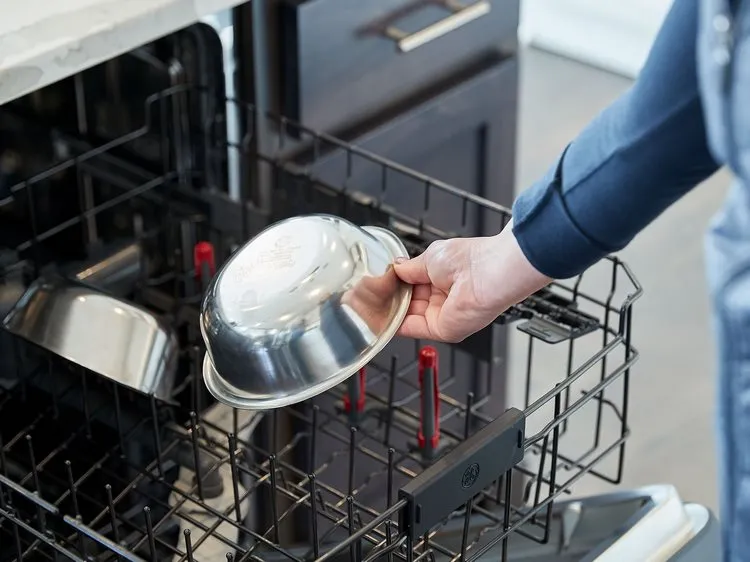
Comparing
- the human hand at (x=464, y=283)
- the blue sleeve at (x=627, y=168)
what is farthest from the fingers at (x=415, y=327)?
the blue sleeve at (x=627, y=168)

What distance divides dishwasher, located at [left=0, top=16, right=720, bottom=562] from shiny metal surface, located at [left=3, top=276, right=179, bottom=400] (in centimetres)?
2

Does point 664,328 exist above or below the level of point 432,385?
below

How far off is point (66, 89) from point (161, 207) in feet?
0.56

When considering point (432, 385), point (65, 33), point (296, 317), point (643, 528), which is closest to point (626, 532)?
point (643, 528)

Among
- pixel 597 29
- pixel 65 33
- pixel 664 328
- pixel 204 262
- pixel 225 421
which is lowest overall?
pixel 664 328

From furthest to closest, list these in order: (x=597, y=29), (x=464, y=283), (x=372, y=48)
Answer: (x=597, y=29)
(x=372, y=48)
(x=464, y=283)

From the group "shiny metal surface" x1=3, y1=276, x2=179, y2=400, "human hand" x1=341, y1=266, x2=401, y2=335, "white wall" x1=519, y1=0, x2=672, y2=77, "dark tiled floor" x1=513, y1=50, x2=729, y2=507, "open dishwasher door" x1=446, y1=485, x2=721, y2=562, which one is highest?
"human hand" x1=341, y1=266, x2=401, y2=335

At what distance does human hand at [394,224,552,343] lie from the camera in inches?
29.0

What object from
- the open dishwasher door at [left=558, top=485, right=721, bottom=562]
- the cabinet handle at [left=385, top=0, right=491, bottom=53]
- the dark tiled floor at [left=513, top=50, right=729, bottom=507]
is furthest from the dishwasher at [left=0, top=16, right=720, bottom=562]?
the dark tiled floor at [left=513, top=50, right=729, bottom=507]

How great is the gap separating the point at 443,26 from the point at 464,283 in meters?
0.49

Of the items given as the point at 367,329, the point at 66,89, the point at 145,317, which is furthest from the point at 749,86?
the point at 66,89

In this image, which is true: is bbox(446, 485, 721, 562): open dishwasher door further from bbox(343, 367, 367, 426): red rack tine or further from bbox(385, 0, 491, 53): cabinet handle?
bbox(385, 0, 491, 53): cabinet handle

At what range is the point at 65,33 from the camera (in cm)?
87

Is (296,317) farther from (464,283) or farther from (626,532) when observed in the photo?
(626,532)
